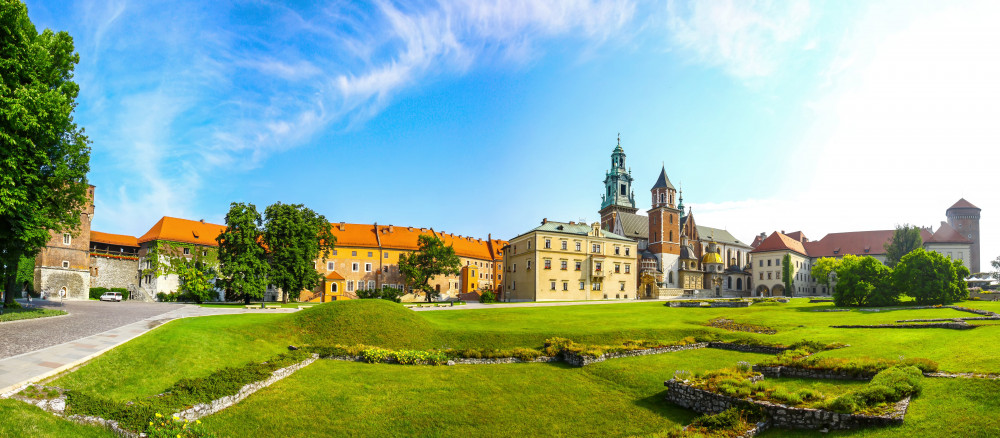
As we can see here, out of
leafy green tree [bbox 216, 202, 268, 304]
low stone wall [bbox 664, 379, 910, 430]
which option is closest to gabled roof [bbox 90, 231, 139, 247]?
leafy green tree [bbox 216, 202, 268, 304]

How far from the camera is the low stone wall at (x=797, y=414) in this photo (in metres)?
12.0

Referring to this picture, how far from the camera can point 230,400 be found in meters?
15.5

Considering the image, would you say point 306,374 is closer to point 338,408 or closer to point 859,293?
point 338,408

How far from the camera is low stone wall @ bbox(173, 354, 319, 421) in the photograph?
543 inches

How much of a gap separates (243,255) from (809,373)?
1969 inches

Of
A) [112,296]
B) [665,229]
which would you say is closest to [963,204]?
[665,229]

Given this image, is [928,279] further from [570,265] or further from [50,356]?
[50,356]

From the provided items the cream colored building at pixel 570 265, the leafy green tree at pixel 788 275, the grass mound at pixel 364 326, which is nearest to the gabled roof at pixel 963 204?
the leafy green tree at pixel 788 275

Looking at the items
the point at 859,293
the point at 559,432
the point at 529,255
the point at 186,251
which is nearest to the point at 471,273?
the point at 529,255

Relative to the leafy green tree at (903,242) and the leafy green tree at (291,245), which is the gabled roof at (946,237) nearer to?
the leafy green tree at (903,242)

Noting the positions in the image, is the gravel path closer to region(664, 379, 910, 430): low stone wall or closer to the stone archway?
region(664, 379, 910, 430): low stone wall

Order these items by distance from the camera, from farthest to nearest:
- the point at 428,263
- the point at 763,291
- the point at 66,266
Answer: the point at 763,291 → the point at 428,263 → the point at 66,266

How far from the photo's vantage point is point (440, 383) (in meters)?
18.9

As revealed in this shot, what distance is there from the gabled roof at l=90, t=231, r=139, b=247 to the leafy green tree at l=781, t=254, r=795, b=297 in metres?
112
